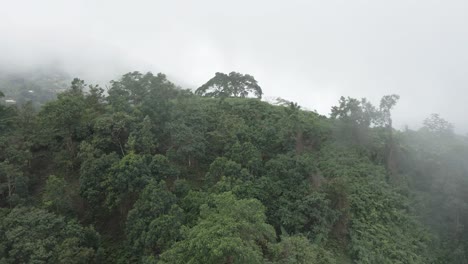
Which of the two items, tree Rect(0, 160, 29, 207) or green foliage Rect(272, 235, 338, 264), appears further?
tree Rect(0, 160, 29, 207)

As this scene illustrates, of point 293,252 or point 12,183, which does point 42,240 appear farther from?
point 293,252

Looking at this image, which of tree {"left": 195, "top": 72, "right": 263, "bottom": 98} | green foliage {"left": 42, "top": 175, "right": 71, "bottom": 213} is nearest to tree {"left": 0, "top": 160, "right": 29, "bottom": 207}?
green foliage {"left": 42, "top": 175, "right": 71, "bottom": 213}

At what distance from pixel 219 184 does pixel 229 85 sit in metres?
29.1

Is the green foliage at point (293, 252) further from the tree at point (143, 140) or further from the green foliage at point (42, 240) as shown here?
the tree at point (143, 140)

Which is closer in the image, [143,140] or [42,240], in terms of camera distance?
[42,240]

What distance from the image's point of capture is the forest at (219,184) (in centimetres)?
1773

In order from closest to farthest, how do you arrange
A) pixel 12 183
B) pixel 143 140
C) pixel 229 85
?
pixel 12 183 < pixel 143 140 < pixel 229 85

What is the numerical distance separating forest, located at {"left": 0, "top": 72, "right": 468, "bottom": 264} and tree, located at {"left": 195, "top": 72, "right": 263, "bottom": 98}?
36.5 feet

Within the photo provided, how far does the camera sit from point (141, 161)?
893 inches

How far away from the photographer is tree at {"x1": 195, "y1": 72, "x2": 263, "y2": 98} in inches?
1927

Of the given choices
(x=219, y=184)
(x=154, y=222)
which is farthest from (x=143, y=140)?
(x=154, y=222)

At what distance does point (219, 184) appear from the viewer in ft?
71.1

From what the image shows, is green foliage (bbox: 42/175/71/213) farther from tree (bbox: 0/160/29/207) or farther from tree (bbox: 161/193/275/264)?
tree (bbox: 161/193/275/264)

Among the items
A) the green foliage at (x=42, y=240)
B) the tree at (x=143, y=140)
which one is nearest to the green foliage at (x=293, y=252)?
the green foliage at (x=42, y=240)
